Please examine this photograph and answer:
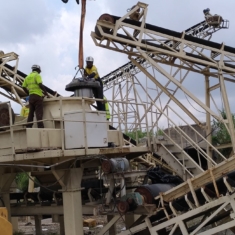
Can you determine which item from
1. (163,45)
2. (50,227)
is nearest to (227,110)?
(163,45)

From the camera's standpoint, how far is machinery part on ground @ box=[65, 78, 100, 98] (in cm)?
1122

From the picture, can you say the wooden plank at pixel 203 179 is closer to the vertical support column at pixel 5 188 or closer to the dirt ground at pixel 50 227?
the vertical support column at pixel 5 188

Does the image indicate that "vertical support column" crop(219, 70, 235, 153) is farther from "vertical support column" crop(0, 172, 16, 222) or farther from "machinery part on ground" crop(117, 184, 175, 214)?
"vertical support column" crop(0, 172, 16, 222)

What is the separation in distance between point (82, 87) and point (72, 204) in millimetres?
2878

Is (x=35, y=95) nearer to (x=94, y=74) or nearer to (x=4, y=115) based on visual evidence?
(x=4, y=115)

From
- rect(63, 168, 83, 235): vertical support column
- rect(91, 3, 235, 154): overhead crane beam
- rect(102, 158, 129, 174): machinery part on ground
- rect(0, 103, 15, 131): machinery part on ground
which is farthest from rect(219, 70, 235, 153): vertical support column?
rect(0, 103, 15, 131): machinery part on ground

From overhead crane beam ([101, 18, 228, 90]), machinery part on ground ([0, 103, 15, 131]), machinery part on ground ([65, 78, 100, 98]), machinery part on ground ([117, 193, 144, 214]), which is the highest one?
overhead crane beam ([101, 18, 228, 90])

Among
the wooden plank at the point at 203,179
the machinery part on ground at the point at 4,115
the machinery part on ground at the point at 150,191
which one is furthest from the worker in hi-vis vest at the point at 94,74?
the wooden plank at the point at 203,179

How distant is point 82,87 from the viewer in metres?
11.3

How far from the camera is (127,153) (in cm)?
1156

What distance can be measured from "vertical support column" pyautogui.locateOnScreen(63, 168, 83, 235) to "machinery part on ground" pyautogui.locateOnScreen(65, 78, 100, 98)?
191cm

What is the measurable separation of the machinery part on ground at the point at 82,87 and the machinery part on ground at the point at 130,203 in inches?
110

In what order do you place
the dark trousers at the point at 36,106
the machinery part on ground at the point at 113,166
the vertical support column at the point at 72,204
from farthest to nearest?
the dark trousers at the point at 36,106 → the vertical support column at the point at 72,204 → the machinery part on ground at the point at 113,166

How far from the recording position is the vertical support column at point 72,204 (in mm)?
10453
